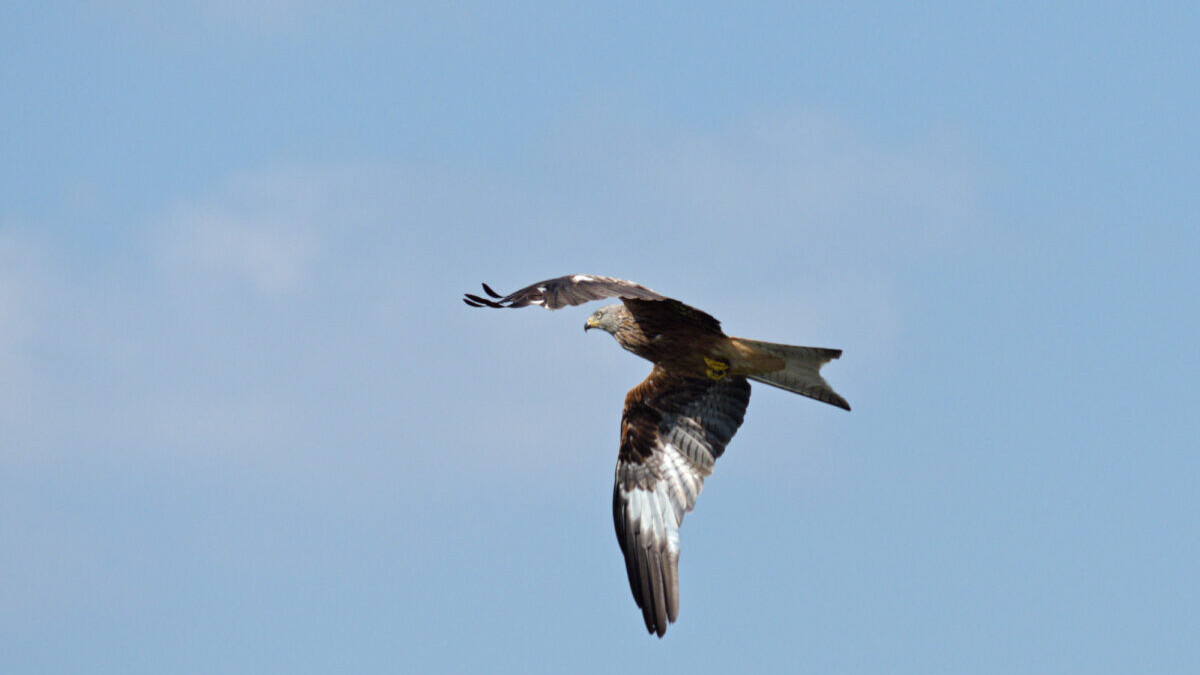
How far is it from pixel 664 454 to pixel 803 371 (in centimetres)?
210

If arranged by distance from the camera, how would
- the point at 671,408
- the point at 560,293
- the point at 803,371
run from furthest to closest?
the point at 671,408 < the point at 803,371 < the point at 560,293

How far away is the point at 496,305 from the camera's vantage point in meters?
10.3

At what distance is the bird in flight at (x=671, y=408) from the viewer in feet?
42.3

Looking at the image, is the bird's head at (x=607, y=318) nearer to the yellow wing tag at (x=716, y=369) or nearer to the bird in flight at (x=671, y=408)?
the bird in flight at (x=671, y=408)

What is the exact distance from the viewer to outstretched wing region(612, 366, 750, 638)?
13820 mm

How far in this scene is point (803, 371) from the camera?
13.0 metres

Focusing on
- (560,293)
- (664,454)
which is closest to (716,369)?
(664,454)

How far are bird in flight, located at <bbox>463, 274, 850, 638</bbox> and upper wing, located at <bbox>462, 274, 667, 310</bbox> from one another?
0.56 metres

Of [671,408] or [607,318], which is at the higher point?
[607,318]

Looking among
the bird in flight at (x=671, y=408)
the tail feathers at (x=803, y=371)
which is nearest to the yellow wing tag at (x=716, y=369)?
the bird in flight at (x=671, y=408)

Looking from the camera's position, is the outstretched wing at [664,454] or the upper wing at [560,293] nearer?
the upper wing at [560,293]

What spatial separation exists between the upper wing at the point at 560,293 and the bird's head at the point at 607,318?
1481 mm

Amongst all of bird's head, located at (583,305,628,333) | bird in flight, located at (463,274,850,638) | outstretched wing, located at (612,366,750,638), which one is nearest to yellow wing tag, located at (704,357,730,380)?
bird in flight, located at (463,274,850,638)

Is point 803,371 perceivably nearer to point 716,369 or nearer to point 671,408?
point 716,369
